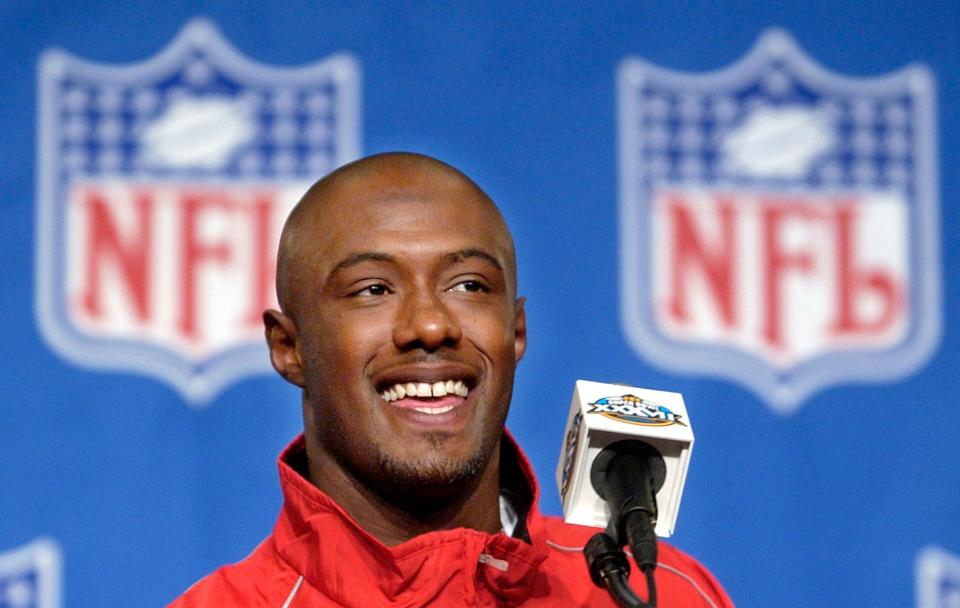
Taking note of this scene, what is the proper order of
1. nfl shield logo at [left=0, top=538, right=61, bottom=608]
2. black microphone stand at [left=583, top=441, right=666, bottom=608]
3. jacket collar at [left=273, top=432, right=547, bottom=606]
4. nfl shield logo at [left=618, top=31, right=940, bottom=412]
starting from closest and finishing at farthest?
black microphone stand at [left=583, top=441, right=666, bottom=608]
jacket collar at [left=273, top=432, right=547, bottom=606]
nfl shield logo at [left=0, top=538, right=61, bottom=608]
nfl shield logo at [left=618, top=31, right=940, bottom=412]

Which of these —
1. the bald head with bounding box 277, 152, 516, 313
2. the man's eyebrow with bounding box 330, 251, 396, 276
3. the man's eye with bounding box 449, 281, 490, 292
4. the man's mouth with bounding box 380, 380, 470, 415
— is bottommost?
the man's mouth with bounding box 380, 380, 470, 415

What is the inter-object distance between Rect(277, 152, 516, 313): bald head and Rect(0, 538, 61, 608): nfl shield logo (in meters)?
0.66

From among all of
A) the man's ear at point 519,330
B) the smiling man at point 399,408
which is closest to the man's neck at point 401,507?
the smiling man at point 399,408

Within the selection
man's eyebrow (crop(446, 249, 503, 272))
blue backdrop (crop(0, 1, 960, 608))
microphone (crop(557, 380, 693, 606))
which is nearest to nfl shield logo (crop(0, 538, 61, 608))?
blue backdrop (crop(0, 1, 960, 608))

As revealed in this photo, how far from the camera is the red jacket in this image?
1.26 m

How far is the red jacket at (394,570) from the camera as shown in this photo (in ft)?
4.15

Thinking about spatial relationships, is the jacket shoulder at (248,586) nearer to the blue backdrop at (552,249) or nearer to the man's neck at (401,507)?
the man's neck at (401,507)

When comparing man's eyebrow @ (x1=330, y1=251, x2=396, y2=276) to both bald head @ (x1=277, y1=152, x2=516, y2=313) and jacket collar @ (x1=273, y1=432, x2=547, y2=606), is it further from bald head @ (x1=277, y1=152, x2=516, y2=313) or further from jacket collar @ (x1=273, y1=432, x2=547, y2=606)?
jacket collar @ (x1=273, y1=432, x2=547, y2=606)

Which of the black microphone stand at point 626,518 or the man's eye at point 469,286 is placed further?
the man's eye at point 469,286

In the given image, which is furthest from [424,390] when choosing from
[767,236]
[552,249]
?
[767,236]

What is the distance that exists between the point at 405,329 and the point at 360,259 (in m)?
0.10

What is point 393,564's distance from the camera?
49.4 inches

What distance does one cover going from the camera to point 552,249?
6.55 ft

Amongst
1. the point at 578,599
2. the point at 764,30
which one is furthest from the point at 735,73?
the point at 578,599
